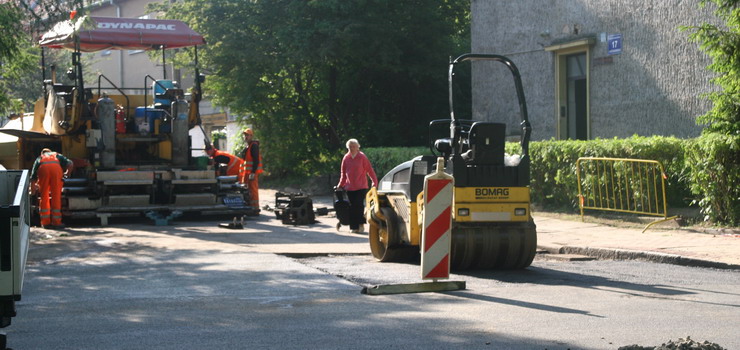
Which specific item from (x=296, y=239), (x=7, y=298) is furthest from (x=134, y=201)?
(x=7, y=298)

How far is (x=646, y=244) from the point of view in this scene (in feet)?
44.2

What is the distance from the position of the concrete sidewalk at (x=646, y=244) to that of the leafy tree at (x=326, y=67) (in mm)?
11952

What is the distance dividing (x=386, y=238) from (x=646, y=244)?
385cm

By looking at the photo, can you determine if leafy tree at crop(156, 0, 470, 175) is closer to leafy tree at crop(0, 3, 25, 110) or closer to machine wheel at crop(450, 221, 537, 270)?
leafy tree at crop(0, 3, 25, 110)

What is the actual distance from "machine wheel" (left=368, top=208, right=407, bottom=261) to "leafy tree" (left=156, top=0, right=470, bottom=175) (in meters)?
14.4

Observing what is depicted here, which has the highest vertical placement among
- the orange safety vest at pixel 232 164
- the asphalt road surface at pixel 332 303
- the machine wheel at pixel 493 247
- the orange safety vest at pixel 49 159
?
the orange safety vest at pixel 49 159

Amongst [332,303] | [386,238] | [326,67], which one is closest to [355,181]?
[386,238]

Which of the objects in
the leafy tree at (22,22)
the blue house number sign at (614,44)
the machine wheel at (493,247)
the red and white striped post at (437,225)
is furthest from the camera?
the blue house number sign at (614,44)

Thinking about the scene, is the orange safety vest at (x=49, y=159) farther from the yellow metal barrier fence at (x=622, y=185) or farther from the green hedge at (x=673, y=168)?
the yellow metal barrier fence at (x=622, y=185)

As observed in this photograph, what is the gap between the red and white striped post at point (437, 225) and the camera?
32.0 feet

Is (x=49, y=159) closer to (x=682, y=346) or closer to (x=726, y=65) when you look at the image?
(x=726, y=65)

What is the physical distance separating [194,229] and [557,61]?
9515mm

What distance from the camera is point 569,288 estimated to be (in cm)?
984

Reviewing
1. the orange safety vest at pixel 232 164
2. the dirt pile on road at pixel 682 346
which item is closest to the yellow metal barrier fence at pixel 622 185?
the orange safety vest at pixel 232 164
